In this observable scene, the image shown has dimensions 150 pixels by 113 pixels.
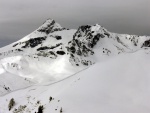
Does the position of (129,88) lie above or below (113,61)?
below

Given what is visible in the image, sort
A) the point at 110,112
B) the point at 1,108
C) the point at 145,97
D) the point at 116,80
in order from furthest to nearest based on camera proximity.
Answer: the point at 1,108, the point at 116,80, the point at 145,97, the point at 110,112

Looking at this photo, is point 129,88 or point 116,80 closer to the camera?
point 129,88

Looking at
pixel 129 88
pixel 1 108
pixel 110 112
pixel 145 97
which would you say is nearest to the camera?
pixel 110 112

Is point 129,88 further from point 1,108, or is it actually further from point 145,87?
point 1,108

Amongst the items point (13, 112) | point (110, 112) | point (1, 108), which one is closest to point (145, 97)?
point (110, 112)

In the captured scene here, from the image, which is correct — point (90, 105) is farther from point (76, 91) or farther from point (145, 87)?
point (145, 87)

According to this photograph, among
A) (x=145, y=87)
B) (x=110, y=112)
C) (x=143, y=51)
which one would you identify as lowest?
(x=110, y=112)
